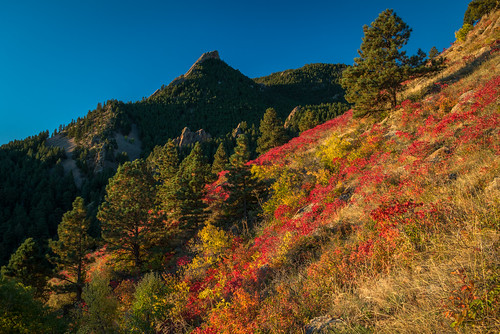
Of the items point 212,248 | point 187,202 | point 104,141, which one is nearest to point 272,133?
Result: point 187,202

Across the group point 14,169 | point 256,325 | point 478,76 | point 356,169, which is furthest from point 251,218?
point 14,169

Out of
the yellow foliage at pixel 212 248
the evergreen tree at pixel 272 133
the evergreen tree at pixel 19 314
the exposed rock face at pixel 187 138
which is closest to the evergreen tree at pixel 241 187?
the yellow foliage at pixel 212 248

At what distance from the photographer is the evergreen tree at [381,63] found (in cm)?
1758

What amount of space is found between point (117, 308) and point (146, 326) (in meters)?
7.65

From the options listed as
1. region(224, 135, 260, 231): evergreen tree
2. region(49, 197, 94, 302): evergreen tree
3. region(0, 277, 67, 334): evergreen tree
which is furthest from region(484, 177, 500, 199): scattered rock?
region(49, 197, 94, 302): evergreen tree

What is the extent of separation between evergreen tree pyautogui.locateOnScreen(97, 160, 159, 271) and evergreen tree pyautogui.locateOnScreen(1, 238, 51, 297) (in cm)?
820

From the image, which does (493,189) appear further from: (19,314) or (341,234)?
(19,314)

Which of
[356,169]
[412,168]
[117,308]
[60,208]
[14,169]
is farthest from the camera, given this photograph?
[14,169]

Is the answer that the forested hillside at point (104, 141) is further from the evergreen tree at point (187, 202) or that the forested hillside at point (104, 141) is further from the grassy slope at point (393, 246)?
the grassy slope at point (393, 246)

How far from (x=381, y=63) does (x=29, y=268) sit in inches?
1588

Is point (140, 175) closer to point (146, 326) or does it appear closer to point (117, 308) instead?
point (117, 308)

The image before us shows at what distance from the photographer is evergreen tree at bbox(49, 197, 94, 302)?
2395cm

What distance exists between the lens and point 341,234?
8.67 metres

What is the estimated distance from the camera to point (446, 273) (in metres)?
3.81
